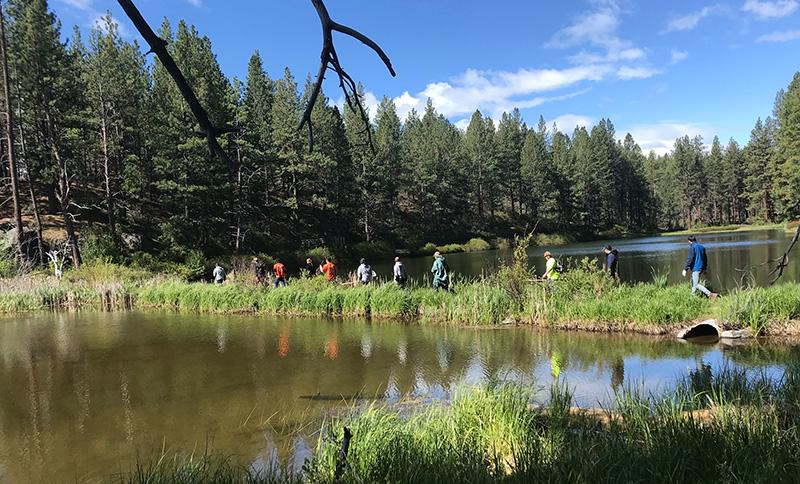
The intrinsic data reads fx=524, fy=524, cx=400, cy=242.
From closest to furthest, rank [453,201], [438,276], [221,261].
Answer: [438,276], [221,261], [453,201]

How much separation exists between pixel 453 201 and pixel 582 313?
59.2 meters

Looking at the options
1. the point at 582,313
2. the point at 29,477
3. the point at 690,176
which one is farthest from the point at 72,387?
the point at 690,176

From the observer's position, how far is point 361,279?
2008 centimetres

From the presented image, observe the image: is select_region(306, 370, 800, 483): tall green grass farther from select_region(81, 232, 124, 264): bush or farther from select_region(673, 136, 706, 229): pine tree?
select_region(673, 136, 706, 229): pine tree

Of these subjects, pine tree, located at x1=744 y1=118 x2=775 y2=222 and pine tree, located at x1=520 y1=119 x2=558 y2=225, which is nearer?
pine tree, located at x1=744 y1=118 x2=775 y2=222

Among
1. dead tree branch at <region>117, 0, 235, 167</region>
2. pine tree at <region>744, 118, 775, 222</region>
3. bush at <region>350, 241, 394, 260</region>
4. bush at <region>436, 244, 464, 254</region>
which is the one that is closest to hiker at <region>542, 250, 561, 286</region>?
dead tree branch at <region>117, 0, 235, 167</region>

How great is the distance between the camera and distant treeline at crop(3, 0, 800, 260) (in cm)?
3478

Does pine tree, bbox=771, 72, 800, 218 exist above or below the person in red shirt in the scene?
above

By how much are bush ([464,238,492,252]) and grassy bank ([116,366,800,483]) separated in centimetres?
5710

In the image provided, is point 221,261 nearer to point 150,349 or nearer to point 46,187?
point 46,187

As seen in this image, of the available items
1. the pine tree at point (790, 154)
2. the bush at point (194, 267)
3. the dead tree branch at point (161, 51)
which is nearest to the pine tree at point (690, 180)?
the pine tree at point (790, 154)

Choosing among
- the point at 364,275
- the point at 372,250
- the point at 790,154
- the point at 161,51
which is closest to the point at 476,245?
the point at 372,250

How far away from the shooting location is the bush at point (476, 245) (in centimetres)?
6356

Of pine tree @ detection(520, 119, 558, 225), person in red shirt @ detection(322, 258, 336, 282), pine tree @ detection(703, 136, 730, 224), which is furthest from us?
pine tree @ detection(703, 136, 730, 224)
